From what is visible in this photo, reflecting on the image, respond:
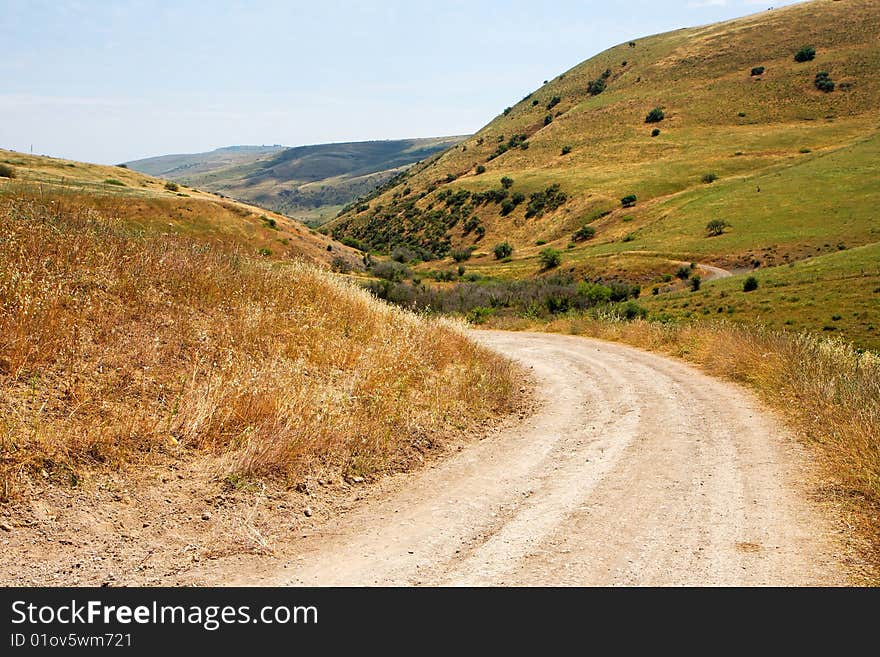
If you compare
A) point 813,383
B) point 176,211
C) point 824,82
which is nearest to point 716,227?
point 176,211

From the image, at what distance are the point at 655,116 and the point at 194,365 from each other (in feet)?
366

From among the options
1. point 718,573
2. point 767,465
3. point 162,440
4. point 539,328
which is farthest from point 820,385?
point 539,328

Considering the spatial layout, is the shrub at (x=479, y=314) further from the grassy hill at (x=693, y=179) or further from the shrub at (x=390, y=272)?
the shrub at (x=390, y=272)

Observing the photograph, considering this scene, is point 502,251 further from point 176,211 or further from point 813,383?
point 813,383

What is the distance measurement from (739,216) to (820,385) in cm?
6002

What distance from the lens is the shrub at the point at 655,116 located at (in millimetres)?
104000

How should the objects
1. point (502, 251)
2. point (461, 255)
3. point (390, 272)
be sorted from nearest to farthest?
point (390, 272) → point (502, 251) → point (461, 255)

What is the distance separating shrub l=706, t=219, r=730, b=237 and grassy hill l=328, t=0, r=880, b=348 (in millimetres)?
560

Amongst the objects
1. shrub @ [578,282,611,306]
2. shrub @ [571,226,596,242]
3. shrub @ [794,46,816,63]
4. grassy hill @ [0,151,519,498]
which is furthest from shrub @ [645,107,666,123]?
grassy hill @ [0,151,519,498]

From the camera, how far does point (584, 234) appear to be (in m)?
76.1

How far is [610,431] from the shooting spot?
891 cm

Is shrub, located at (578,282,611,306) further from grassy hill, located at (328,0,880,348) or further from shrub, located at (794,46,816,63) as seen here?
shrub, located at (794,46,816,63)

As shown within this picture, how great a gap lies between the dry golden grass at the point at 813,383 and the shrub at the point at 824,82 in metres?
101

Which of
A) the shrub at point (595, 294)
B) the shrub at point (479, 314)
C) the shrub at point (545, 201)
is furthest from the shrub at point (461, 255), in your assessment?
the shrub at point (479, 314)
